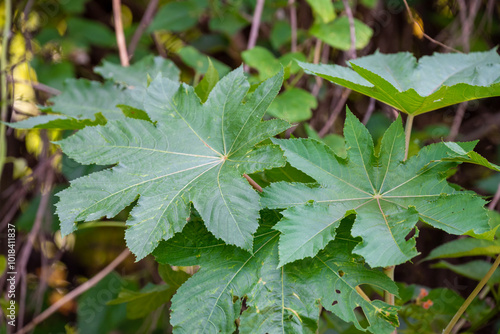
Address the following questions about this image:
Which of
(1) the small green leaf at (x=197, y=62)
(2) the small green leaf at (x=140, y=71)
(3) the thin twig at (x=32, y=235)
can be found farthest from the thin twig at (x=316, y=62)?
(3) the thin twig at (x=32, y=235)

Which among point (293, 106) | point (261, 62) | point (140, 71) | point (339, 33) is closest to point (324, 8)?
point (339, 33)

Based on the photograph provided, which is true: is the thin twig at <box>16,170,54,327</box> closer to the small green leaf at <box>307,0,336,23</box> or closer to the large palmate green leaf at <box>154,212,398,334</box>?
the large palmate green leaf at <box>154,212,398,334</box>

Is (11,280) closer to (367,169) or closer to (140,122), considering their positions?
(140,122)

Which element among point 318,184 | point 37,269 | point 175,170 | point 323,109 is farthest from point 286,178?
point 37,269

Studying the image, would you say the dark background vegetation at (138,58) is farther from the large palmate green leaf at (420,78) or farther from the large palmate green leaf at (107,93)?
the large palmate green leaf at (420,78)

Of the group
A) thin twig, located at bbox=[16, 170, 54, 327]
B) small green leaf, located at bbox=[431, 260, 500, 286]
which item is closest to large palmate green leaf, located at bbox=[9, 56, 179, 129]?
thin twig, located at bbox=[16, 170, 54, 327]
